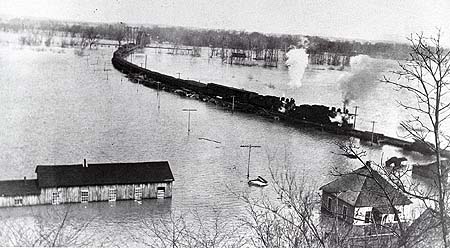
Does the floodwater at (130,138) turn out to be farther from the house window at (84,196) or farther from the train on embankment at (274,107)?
the train on embankment at (274,107)

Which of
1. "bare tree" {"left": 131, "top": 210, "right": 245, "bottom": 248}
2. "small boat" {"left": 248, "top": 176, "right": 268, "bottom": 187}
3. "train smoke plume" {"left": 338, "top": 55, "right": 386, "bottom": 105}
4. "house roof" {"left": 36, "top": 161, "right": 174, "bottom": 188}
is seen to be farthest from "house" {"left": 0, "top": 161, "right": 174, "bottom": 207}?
"train smoke plume" {"left": 338, "top": 55, "right": 386, "bottom": 105}

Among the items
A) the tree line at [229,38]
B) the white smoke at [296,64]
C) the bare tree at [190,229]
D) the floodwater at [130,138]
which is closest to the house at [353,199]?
the floodwater at [130,138]

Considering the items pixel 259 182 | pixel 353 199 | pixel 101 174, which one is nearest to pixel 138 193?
pixel 101 174

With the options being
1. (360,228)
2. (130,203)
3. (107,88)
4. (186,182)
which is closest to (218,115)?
(107,88)

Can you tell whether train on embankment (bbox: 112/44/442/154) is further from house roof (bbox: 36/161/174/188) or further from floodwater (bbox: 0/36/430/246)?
house roof (bbox: 36/161/174/188)

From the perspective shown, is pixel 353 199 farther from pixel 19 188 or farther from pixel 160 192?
pixel 19 188
